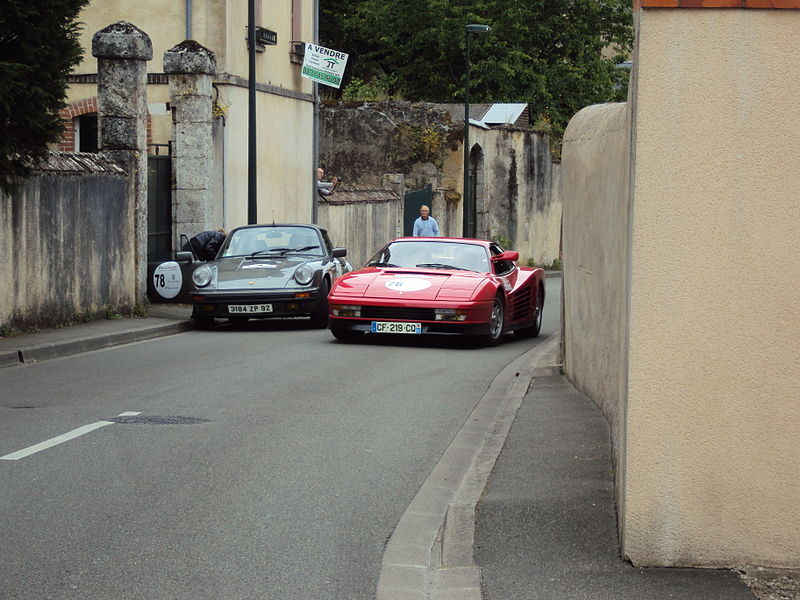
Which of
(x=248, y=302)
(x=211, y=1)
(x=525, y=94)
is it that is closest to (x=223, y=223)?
(x=211, y=1)

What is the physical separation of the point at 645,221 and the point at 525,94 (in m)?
47.4

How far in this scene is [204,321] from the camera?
1850cm

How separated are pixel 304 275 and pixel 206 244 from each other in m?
3.43

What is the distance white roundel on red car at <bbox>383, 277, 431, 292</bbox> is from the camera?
15.8m

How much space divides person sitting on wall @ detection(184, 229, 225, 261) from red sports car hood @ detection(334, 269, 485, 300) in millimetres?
5327

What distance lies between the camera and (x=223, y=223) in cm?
2592

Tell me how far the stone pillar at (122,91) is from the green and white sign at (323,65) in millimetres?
7184

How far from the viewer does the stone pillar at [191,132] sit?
2208 cm

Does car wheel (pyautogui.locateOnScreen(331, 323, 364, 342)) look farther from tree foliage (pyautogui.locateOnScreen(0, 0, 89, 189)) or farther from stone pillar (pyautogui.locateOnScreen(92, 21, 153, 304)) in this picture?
stone pillar (pyautogui.locateOnScreen(92, 21, 153, 304))

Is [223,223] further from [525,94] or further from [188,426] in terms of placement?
[525,94]

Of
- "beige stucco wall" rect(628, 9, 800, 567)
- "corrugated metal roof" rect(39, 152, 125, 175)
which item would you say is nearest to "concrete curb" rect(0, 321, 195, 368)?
"corrugated metal roof" rect(39, 152, 125, 175)

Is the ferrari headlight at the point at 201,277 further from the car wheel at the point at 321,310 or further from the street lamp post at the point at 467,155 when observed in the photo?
the street lamp post at the point at 467,155

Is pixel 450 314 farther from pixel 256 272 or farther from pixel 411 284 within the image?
pixel 256 272

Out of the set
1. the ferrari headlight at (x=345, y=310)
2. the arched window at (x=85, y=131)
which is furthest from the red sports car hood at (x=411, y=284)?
the arched window at (x=85, y=131)
